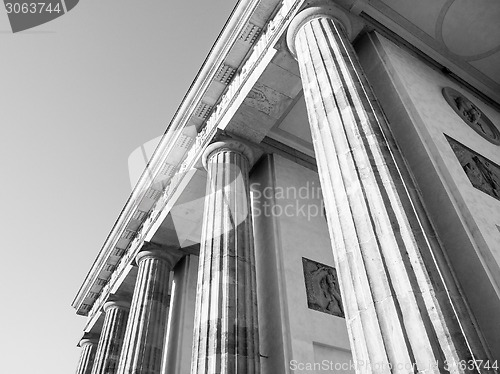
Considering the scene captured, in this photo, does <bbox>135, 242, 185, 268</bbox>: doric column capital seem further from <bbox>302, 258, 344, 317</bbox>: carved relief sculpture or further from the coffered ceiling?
the coffered ceiling

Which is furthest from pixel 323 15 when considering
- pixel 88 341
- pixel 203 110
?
pixel 88 341

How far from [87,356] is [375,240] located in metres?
15.9

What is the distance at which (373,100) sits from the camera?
5.00 m

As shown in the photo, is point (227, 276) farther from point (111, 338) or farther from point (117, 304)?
point (117, 304)

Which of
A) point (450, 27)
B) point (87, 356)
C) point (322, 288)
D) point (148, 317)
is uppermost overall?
point (450, 27)

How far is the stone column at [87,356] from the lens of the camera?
51.1ft

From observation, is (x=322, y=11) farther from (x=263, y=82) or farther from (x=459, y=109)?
(x=459, y=109)

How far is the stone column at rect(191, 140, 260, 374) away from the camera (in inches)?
242

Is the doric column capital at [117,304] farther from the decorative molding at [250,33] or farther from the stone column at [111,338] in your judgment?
the decorative molding at [250,33]

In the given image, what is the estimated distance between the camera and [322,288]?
330 inches

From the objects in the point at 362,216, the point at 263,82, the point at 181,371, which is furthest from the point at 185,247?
the point at 362,216

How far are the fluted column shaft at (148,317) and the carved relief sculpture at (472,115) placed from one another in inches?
342

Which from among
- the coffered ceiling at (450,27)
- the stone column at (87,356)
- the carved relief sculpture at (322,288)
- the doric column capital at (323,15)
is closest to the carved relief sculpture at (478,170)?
the doric column capital at (323,15)

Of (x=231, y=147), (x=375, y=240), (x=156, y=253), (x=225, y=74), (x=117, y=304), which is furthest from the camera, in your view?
(x=117, y=304)
